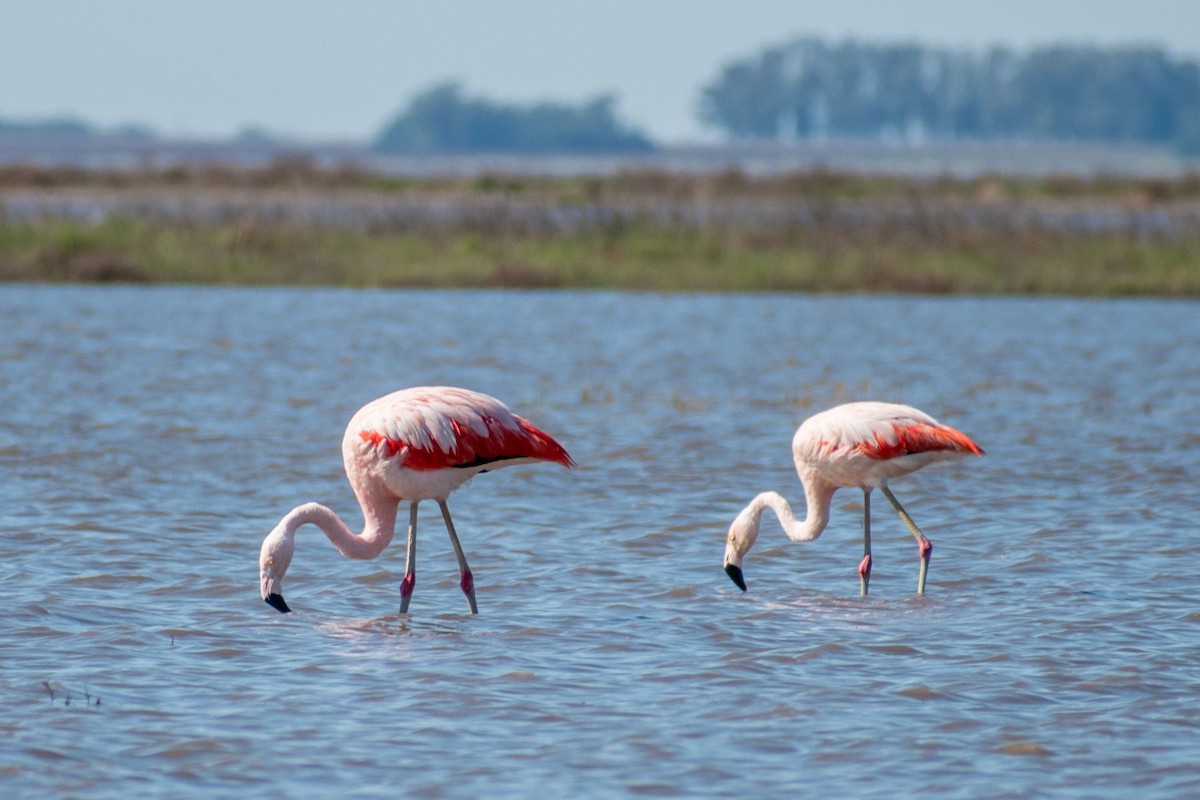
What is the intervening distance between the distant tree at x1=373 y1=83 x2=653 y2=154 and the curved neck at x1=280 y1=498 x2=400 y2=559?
11618cm

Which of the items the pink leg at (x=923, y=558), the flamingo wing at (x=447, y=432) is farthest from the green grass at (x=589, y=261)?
the flamingo wing at (x=447, y=432)

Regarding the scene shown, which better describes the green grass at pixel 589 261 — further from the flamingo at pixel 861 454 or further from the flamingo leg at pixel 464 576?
the flamingo leg at pixel 464 576

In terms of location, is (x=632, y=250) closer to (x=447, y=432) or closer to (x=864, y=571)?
(x=864, y=571)

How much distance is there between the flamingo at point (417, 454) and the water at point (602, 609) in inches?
13.6

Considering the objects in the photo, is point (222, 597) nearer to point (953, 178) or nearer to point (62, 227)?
point (62, 227)

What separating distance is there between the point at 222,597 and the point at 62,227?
19.0 meters

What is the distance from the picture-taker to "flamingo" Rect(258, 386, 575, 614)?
7305mm

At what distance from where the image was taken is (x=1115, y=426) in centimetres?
1352

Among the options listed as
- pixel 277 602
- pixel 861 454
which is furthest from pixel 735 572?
pixel 277 602

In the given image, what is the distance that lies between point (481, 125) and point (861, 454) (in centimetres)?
11990

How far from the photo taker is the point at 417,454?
7.28 metres

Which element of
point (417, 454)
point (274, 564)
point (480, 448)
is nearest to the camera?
point (274, 564)

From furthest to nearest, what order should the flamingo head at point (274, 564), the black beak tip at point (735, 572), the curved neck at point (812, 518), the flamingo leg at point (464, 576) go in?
the curved neck at point (812, 518) → the black beak tip at point (735, 572) → the flamingo leg at point (464, 576) → the flamingo head at point (274, 564)

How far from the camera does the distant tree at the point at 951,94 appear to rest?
131000mm
